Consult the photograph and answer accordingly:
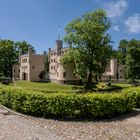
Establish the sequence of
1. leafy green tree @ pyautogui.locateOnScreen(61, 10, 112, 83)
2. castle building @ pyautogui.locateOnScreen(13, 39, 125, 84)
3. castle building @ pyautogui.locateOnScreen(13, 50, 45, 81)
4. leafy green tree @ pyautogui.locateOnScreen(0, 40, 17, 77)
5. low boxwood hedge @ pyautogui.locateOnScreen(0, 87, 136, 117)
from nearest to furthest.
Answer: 1. low boxwood hedge @ pyautogui.locateOnScreen(0, 87, 136, 117)
2. leafy green tree @ pyautogui.locateOnScreen(61, 10, 112, 83)
3. castle building @ pyautogui.locateOnScreen(13, 39, 125, 84)
4. castle building @ pyautogui.locateOnScreen(13, 50, 45, 81)
5. leafy green tree @ pyautogui.locateOnScreen(0, 40, 17, 77)

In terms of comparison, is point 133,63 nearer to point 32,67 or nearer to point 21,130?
point 32,67

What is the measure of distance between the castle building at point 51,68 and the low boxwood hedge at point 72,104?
42725mm

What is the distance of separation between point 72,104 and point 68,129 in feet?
7.09

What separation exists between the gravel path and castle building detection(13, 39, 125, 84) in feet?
145

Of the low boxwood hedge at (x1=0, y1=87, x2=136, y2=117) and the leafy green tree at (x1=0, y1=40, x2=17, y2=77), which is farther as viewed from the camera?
the leafy green tree at (x1=0, y1=40, x2=17, y2=77)

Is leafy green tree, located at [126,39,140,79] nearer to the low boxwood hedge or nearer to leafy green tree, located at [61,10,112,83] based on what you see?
leafy green tree, located at [61,10,112,83]

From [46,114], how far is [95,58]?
38.5 meters

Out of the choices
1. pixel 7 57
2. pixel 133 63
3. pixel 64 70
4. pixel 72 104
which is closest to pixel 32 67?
pixel 64 70

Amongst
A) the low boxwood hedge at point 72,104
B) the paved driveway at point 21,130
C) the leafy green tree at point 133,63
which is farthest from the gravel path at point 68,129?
the leafy green tree at point 133,63

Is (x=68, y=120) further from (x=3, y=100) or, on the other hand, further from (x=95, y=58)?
(x=95, y=58)

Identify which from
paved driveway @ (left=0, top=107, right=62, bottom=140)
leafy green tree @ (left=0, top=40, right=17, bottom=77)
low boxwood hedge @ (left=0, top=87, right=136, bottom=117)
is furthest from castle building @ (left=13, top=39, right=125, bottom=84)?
paved driveway @ (left=0, top=107, right=62, bottom=140)

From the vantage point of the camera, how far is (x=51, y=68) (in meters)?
84.9

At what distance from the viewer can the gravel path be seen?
1030 centimetres

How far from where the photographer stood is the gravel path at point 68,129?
1030 cm
